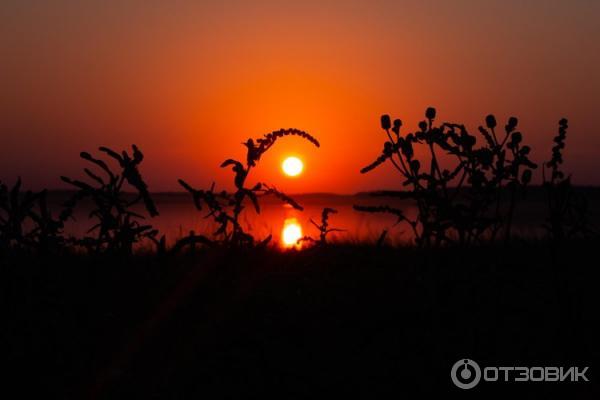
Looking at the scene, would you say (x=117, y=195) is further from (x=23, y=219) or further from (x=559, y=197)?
(x=559, y=197)

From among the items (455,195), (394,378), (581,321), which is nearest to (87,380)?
(394,378)

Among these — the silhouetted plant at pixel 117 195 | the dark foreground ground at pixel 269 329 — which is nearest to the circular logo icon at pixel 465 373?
the dark foreground ground at pixel 269 329

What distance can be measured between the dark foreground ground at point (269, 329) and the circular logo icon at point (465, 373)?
0.03 meters

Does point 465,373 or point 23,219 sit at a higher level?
point 23,219

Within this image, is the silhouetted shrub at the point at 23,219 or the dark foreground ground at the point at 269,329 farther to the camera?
the silhouetted shrub at the point at 23,219

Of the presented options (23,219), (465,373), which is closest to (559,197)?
(465,373)

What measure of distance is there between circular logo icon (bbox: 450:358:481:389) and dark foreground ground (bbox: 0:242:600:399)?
34 mm

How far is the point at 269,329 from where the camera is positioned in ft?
11.7

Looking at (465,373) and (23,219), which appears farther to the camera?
(23,219)

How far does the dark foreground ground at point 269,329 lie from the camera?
9.82 ft

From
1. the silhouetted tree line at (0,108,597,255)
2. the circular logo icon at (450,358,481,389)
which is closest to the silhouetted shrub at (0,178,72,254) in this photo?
the silhouetted tree line at (0,108,597,255)

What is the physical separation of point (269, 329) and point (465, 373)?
112 cm

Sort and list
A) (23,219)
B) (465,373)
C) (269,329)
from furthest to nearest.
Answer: (23,219) < (269,329) < (465,373)

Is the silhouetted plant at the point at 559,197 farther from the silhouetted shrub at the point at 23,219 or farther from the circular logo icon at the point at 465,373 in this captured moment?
the silhouetted shrub at the point at 23,219
